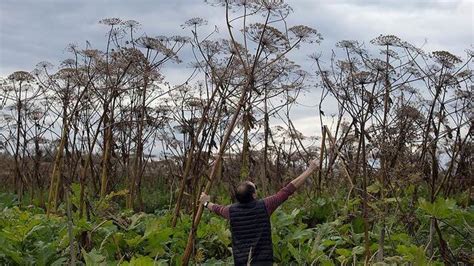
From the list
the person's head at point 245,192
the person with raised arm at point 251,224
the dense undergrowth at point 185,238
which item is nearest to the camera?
the dense undergrowth at point 185,238

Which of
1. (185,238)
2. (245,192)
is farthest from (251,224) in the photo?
(185,238)

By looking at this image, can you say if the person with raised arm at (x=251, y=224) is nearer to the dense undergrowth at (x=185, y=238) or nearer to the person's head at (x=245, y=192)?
the person's head at (x=245, y=192)

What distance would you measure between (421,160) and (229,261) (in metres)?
2.45

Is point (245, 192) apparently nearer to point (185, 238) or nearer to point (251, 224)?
point (251, 224)

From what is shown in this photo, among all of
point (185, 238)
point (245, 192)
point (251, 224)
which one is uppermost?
point (245, 192)

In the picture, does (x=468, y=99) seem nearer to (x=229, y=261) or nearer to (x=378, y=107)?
(x=378, y=107)

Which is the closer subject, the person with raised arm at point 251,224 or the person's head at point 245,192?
the person with raised arm at point 251,224

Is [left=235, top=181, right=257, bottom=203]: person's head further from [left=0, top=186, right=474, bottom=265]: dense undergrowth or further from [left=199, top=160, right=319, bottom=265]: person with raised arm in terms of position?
[left=0, top=186, right=474, bottom=265]: dense undergrowth

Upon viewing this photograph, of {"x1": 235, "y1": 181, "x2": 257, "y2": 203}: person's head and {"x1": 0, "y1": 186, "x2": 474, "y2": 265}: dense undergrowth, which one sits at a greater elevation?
{"x1": 235, "y1": 181, "x2": 257, "y2": 203}: person's head

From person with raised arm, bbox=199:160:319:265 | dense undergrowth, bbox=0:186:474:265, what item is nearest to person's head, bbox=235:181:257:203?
person with raised arm, bbox=199:160:319:265

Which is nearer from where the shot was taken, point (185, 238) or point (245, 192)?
point (245, 192)

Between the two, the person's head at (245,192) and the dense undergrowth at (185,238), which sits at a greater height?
the person's head at (245,192)

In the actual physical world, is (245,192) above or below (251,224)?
above

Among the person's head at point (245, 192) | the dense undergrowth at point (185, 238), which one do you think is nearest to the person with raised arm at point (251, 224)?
the person's head at point (245, 192)
